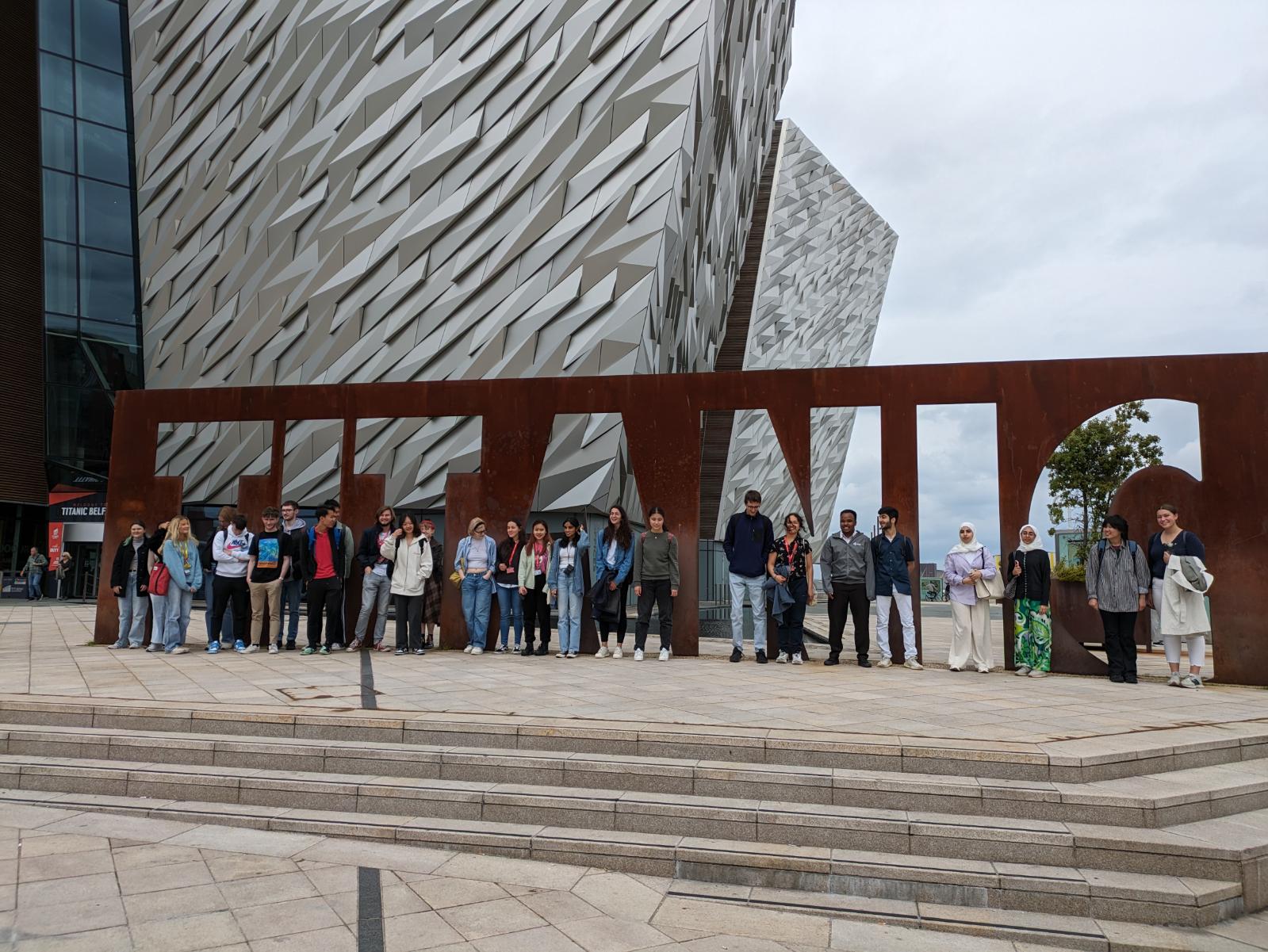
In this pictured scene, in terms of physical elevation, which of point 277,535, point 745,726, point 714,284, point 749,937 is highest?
point 714,284

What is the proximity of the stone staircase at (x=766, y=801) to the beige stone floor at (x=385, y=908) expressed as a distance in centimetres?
11

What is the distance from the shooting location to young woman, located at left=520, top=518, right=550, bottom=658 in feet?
33.5

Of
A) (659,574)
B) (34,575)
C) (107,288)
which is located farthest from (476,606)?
(107,288)

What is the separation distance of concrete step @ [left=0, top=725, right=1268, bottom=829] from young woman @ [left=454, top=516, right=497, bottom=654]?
4679 millimetres

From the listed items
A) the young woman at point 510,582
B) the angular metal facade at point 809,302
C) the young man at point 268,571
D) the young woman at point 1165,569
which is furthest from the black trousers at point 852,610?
the angular metal facade at point 809,302

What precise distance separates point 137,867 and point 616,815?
88.9 inches

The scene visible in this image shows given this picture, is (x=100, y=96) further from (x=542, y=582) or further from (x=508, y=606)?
(x=542, y=582)

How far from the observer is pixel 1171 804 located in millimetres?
4512

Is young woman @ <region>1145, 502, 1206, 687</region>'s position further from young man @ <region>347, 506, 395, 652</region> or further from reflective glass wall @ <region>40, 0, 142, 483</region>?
reflective glass wall @ <region>40, 0, 142, 483</region>

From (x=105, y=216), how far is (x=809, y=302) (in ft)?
79.9

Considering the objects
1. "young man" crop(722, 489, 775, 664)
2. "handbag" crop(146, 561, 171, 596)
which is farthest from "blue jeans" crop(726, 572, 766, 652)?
"handbag" crop(146, 561, 171, 596)

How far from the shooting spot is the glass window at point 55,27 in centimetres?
2452

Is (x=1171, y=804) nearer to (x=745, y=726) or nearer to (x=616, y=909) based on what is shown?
(x=745, y=726)

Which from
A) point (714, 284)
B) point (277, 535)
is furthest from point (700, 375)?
point (714, 284)
